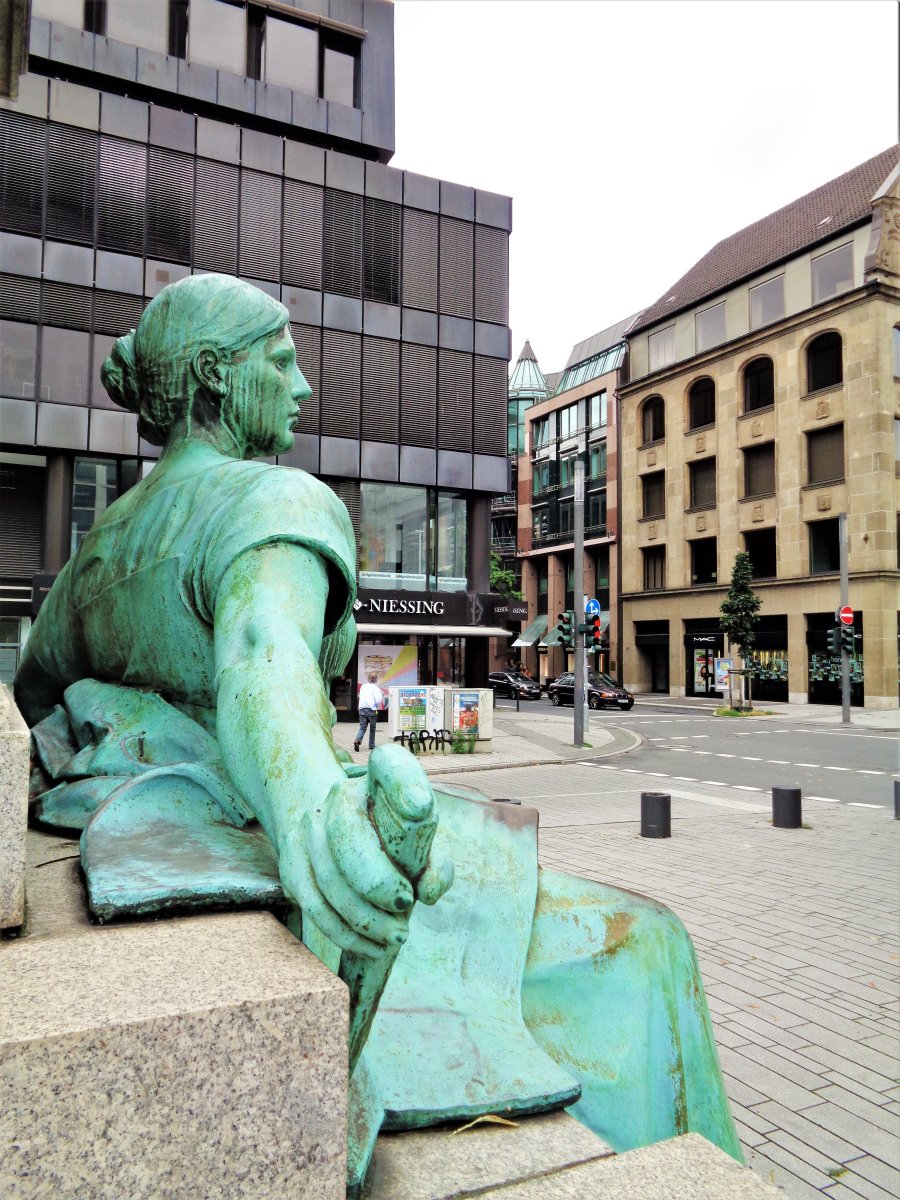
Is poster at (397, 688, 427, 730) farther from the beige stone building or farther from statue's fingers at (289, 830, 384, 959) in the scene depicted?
the beige stone building

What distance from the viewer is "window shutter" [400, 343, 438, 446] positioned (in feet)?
85.0

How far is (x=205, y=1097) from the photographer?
891 millimetres

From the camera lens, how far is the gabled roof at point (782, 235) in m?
35.6

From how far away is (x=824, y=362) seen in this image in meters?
35.5

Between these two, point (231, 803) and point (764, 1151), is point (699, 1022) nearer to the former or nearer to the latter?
point (231, 803)

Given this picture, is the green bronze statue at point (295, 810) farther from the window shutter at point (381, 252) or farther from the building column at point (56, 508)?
the window shutter at point (381, 252)

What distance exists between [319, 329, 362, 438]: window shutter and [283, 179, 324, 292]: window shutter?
1.66 metres

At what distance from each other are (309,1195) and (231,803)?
629 mm

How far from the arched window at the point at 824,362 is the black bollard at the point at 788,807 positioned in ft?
91.9

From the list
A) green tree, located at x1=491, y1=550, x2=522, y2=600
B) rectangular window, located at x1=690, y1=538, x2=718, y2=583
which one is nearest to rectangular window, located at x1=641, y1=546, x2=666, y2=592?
rectangular window, located at x1=690, y1=538, x2=718, y2=583

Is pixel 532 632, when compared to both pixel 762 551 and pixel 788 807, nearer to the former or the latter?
pixel 762 551

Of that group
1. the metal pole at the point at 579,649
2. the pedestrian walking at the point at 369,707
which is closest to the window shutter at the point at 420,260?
the metal pole at the point at 579,649

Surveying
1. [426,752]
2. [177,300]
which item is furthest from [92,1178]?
[426,752]

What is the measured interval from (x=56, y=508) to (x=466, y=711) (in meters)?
11.4
